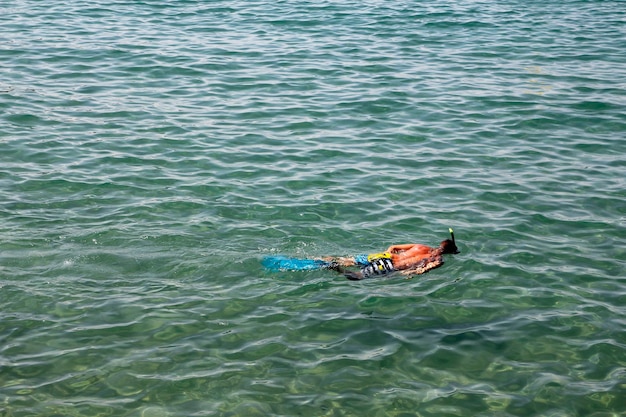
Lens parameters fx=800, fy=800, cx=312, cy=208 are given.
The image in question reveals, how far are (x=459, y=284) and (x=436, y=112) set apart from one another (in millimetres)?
7412

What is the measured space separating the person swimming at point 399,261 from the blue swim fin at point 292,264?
0.16 metres

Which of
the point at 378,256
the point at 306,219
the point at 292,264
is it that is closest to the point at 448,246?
the point at 378,256

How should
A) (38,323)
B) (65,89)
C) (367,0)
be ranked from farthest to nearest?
(367,0), (65,89), (38,323)

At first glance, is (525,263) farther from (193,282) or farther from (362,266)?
(193,282)

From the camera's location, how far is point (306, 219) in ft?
44.1

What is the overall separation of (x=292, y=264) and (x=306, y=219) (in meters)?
1.86

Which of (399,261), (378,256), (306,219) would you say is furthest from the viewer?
(306,219)

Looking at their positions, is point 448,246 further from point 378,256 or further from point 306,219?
point 306,219

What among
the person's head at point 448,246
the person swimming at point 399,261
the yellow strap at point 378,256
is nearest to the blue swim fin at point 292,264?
the person swimming at point 399,261

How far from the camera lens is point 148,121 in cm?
1738

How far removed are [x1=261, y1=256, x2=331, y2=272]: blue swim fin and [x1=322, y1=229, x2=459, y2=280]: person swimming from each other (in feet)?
0.54

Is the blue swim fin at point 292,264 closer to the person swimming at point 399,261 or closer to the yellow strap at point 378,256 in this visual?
the person swimming at point 399,261

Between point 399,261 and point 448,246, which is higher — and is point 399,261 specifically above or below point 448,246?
below

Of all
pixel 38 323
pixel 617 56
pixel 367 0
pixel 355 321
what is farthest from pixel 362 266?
pixel 367 0
